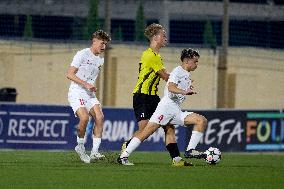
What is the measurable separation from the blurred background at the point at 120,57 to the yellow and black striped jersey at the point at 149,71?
51.9 ft

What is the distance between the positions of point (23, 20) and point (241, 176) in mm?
32077

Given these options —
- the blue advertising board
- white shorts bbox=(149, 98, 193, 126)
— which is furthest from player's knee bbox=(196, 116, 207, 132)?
the blue advertising board

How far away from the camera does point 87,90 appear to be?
723 inches

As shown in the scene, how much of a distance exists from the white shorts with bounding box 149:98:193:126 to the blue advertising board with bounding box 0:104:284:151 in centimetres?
897

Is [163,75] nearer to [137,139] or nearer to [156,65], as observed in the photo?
[156,65]

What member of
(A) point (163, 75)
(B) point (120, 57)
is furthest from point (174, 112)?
(B) point (120, 57)

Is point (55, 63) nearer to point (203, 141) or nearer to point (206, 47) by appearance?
point (206, 47)

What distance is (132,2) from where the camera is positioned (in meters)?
55.2

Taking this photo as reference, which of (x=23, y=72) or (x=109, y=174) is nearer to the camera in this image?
(x=109, y=174)

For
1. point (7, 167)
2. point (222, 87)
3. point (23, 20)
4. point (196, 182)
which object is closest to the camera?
point (196, 182)

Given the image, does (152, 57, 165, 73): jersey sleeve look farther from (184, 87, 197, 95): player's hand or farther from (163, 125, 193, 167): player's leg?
(163, 125, 193, 167): player's leg

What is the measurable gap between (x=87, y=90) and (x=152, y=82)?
1235 millimetres

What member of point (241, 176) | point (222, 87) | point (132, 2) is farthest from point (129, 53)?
point (241, 176)

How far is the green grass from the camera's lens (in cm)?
1323
